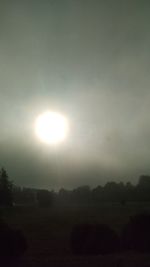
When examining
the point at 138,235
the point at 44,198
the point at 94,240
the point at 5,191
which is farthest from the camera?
Answer: the point at 44,198

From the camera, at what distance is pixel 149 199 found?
10700 centimetres

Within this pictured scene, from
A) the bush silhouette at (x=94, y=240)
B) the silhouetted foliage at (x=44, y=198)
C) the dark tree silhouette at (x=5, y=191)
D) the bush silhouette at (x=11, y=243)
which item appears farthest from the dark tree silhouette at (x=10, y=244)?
the silhouetted foliage at (x=44, y=198)

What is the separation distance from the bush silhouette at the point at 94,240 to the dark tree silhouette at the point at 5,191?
5123 cm

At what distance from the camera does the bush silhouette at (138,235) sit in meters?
32.1

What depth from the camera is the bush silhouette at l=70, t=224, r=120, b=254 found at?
30.4 meters

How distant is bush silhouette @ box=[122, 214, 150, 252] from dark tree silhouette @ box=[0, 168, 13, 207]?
50876 millimetres

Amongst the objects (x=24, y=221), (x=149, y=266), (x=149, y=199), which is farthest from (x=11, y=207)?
(x=149, y=266)

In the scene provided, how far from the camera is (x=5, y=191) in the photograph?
8475cm

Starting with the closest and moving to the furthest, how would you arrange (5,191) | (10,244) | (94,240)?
(10,244) < (94,240) < (5,191)

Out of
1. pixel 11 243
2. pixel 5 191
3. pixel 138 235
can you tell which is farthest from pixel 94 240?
pixel 5 191

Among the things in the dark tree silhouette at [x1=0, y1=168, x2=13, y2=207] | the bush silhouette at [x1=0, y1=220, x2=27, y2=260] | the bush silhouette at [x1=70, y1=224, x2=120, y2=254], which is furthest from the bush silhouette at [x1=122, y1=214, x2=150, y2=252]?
the dark tree silhouette at [x1=0, y1=168, x2=13, y2=207]

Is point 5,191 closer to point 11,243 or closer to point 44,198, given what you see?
point 44,198

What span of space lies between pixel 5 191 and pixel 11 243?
188ft

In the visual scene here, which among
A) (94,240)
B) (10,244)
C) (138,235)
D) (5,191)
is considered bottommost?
(10,244)
